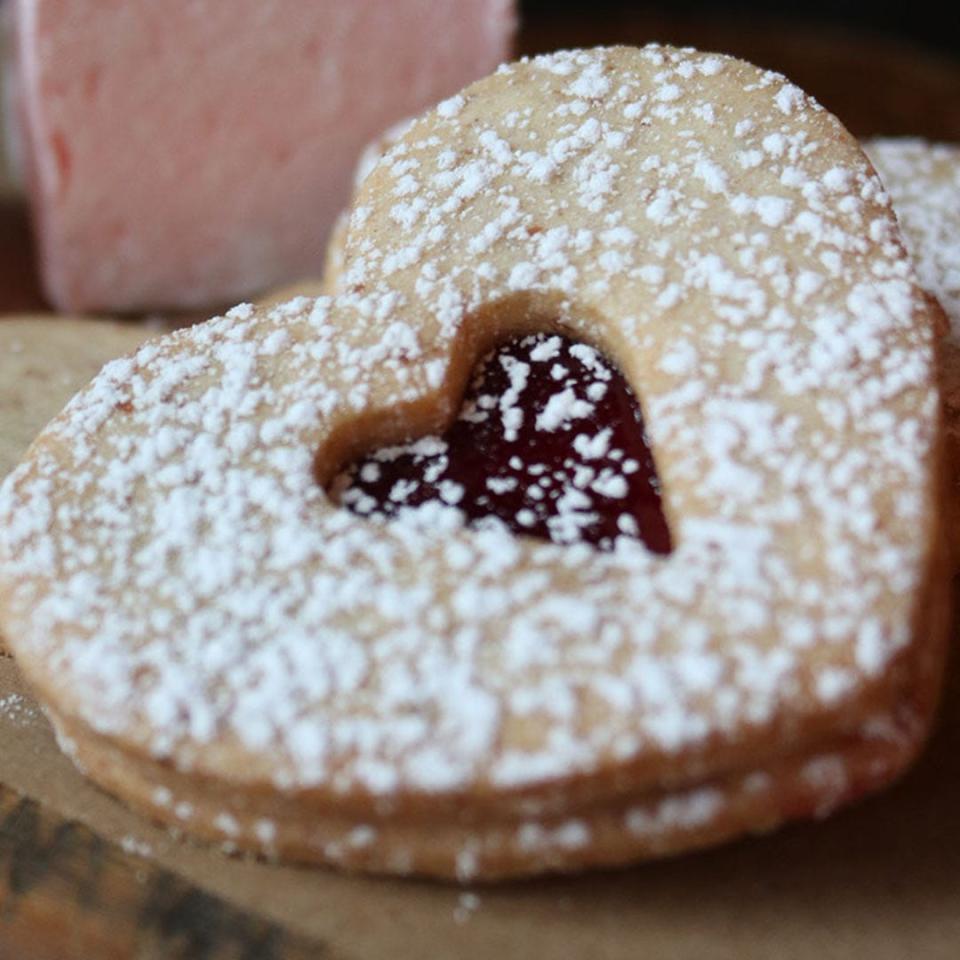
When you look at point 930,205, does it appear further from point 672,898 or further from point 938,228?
point 672,898

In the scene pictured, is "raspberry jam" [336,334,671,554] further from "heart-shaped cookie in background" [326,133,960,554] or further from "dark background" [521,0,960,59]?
"dark background" [521,0,960,59]

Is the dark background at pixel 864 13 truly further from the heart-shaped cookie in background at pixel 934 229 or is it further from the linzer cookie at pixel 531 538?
the linzer cookie at pixel 531 538

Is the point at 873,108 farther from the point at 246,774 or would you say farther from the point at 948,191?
the point at 246,774

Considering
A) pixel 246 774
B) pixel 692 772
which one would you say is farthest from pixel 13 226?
pixel 692 772

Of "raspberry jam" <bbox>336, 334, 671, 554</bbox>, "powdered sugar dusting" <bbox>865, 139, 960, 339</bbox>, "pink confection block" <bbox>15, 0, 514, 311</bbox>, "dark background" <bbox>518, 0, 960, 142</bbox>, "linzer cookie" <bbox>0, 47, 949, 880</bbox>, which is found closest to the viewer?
"linzer cookie" <bbox>0, 47, 949, 880</bbox>

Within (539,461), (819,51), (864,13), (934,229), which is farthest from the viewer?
(864,13)

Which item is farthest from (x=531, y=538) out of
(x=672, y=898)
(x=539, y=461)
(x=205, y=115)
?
(x=205, y=115)

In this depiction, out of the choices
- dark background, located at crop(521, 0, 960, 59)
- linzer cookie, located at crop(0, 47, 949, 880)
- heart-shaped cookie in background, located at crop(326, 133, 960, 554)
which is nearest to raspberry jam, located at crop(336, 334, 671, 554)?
linzer cookie, located at crop(0, 47, 949, 880)

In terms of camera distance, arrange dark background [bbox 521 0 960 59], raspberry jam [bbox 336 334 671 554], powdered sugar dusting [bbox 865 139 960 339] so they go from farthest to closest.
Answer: dark background [bbox 521 0 960 59] < powdered sugar dusting [bbox 865 139 960 339] < raspberry jam [bbox 336 334 671 554]
